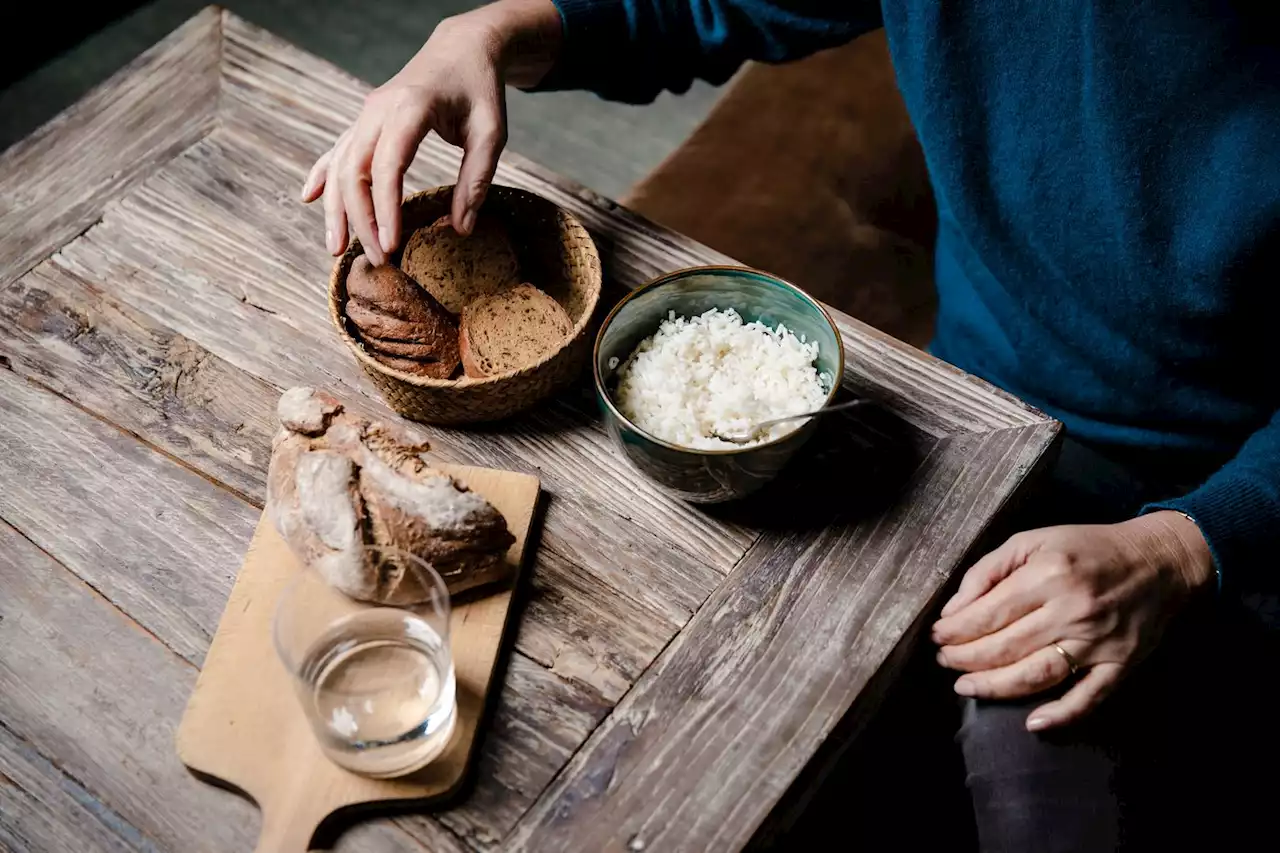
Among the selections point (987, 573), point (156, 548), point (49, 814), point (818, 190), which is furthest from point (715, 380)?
point (818, 190)

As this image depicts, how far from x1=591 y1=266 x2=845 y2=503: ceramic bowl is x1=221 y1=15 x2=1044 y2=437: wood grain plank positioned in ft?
0.39

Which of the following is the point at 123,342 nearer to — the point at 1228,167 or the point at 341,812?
the point at 341,812

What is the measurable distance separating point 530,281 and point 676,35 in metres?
0.40

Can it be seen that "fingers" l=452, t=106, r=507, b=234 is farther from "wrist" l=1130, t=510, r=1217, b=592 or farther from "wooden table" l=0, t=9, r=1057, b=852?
"wrist" l=1130, t=510, r=1217, b=592

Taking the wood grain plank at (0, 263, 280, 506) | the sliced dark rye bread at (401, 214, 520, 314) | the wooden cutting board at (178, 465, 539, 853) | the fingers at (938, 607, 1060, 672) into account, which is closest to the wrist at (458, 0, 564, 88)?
the sliced dark rye bread at (401, 214, 520, 314)

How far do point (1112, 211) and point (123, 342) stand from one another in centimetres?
105

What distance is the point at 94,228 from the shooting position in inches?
48.9

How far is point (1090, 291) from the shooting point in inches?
46.8

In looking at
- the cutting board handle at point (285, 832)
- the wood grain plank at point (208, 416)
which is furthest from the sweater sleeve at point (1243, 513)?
the cutting board handle at point (285, 832)

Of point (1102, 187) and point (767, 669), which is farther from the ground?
point (1102, 187)

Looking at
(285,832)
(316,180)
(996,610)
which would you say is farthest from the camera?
(316,180)

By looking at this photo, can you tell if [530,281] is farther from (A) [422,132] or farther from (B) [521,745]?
(B) [521,745]

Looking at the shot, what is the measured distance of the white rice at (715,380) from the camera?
977 mm

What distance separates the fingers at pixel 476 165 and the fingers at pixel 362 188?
3.3 inches
